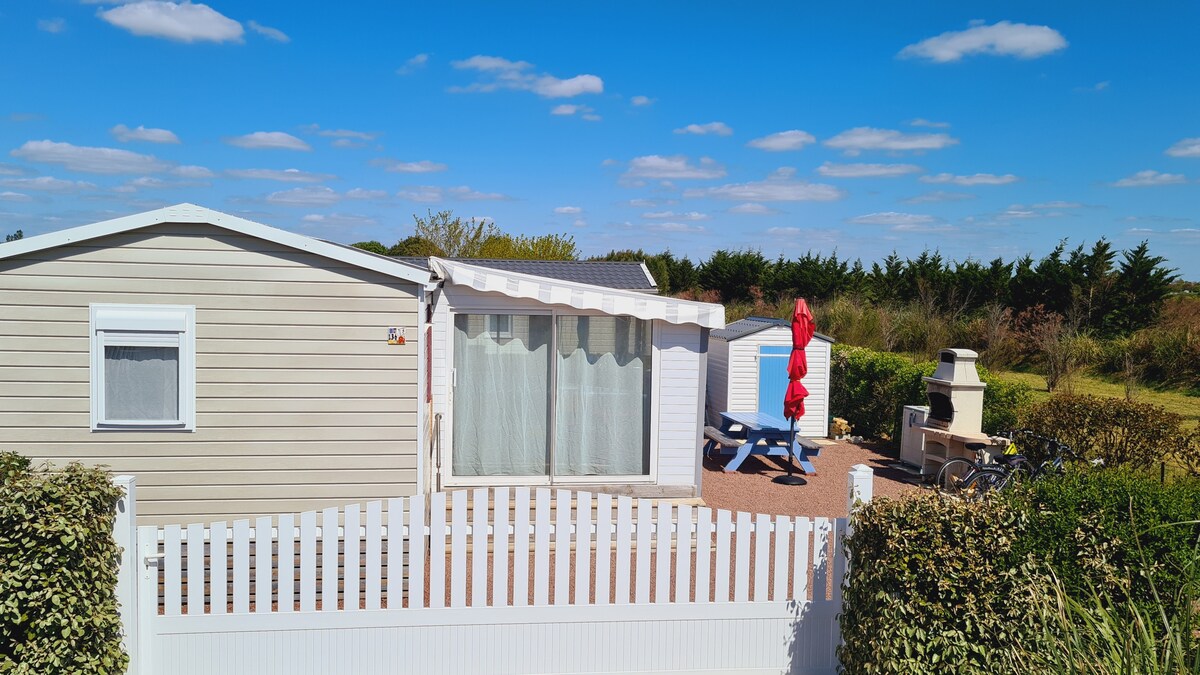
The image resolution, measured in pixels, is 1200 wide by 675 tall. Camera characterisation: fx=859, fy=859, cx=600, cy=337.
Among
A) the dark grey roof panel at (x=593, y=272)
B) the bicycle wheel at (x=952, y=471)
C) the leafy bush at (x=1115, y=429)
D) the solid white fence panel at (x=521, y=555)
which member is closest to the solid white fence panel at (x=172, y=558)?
the solid white fence panel at (x=521, y=555)

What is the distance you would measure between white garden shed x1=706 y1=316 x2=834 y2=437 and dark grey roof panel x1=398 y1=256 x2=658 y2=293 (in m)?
3.04

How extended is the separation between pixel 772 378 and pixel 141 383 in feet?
34.4

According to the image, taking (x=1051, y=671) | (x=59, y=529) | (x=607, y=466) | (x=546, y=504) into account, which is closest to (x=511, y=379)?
(x=607, y=466)

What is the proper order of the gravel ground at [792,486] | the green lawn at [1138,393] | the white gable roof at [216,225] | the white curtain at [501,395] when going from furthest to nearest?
the green lawn at [1138,393] → the gravel ground at [792,486] → the white curtain at [501,395] → the white gable roof at [216,225]

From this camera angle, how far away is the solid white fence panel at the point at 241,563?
4414 millimetres

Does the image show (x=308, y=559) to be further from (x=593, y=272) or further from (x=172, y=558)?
(x=593, y=272)

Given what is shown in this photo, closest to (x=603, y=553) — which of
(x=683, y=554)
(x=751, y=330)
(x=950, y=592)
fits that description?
(x=683, y=554)

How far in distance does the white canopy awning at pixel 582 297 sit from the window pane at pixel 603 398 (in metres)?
0.41

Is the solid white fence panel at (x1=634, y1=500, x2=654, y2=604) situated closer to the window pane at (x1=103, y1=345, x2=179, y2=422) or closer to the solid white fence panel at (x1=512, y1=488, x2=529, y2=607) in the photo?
the solid white fence panel at (x1=512, y1=488, x2=529, y2=607)

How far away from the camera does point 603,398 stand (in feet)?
30.0

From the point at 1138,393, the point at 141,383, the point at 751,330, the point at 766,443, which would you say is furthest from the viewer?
the point at 1138,393

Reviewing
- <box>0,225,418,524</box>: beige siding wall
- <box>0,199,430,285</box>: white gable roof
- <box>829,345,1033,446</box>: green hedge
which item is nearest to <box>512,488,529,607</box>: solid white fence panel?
<box>0,225,418,524</box>: beige siding wall

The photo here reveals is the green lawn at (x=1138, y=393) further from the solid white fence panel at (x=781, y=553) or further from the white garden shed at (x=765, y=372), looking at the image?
the solid white fence panel at (x=781, y=553)

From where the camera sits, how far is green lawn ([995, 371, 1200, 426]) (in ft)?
48.9
